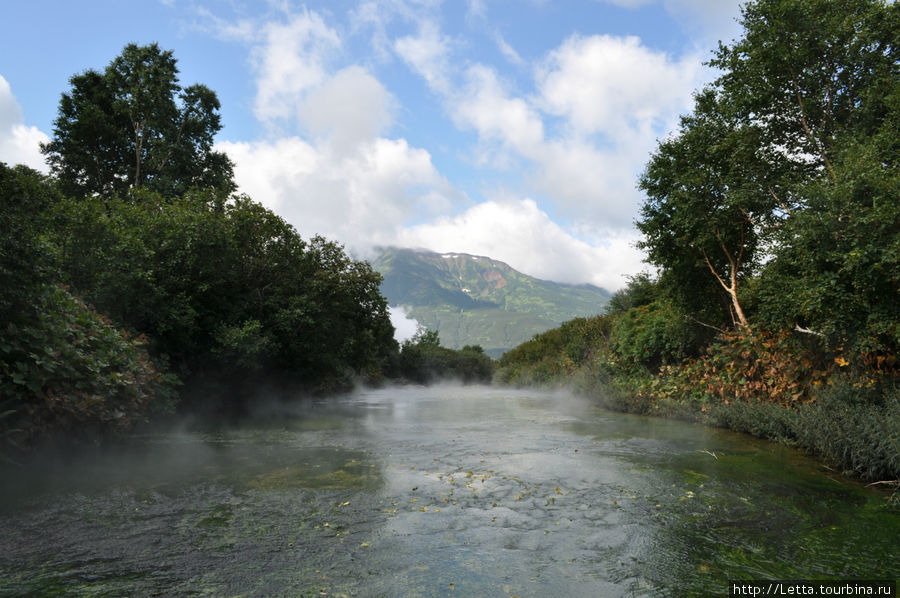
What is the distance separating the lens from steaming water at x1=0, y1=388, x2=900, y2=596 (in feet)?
15.3

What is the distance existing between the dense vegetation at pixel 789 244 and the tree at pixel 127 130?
1004 inches

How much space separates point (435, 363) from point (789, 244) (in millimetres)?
70073

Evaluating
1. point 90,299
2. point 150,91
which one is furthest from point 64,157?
point 90,299

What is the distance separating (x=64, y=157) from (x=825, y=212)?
123 feet

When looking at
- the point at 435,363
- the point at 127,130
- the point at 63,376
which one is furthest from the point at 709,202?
the point at 435,363

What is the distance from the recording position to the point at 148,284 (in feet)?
51.4

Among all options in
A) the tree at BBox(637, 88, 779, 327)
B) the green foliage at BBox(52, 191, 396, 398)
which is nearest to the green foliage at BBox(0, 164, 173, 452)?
the green foliage at BBox(52, 191, 396, 398)

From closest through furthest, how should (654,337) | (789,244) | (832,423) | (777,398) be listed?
(832,423), (789,244), (777,398), (654,337)

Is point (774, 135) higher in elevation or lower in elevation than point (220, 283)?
higher

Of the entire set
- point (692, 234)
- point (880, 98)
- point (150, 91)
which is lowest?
point (692, 234)

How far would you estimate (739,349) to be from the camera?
51.1ft

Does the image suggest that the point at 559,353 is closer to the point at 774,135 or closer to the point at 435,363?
the point at 435,363

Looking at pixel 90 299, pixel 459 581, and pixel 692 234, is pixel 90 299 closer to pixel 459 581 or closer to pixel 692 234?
pixel 459 581

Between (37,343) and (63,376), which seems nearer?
(37,343)
